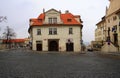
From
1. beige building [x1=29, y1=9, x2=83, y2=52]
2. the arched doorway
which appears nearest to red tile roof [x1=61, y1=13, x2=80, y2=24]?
beige building [x1=29, y1=9, x2=83, y2=52]

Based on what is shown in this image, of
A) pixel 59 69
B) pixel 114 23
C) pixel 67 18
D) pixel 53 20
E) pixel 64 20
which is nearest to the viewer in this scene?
pixel 59 69

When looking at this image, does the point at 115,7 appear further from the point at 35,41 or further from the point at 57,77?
the point at 57,77

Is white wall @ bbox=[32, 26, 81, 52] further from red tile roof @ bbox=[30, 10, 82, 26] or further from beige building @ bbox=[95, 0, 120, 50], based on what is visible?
beige building @ bbox=[95, 0, 120, 50]

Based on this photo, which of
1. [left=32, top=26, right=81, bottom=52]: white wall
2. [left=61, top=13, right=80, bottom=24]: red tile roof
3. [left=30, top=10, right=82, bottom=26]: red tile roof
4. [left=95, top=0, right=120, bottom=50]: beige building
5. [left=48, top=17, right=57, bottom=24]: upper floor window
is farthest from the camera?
[left=61, top=13, right=80, bottom=24]: red tile roof

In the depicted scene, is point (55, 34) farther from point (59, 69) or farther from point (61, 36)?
point (59, 69)

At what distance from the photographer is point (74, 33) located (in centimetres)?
8406

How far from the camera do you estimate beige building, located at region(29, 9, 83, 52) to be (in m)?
83.2

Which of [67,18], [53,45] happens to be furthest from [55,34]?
[67,18]

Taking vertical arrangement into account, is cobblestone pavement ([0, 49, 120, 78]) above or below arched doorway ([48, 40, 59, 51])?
below

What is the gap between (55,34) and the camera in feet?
276

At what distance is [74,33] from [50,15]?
8169 millimetres

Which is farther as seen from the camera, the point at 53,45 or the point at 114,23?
the point at 53,45

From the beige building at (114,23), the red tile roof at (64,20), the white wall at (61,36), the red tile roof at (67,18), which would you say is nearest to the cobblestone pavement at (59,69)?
the beige building at (114,23)

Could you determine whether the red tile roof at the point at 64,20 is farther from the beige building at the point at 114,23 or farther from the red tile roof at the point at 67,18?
the beige building at the point at 114,23
